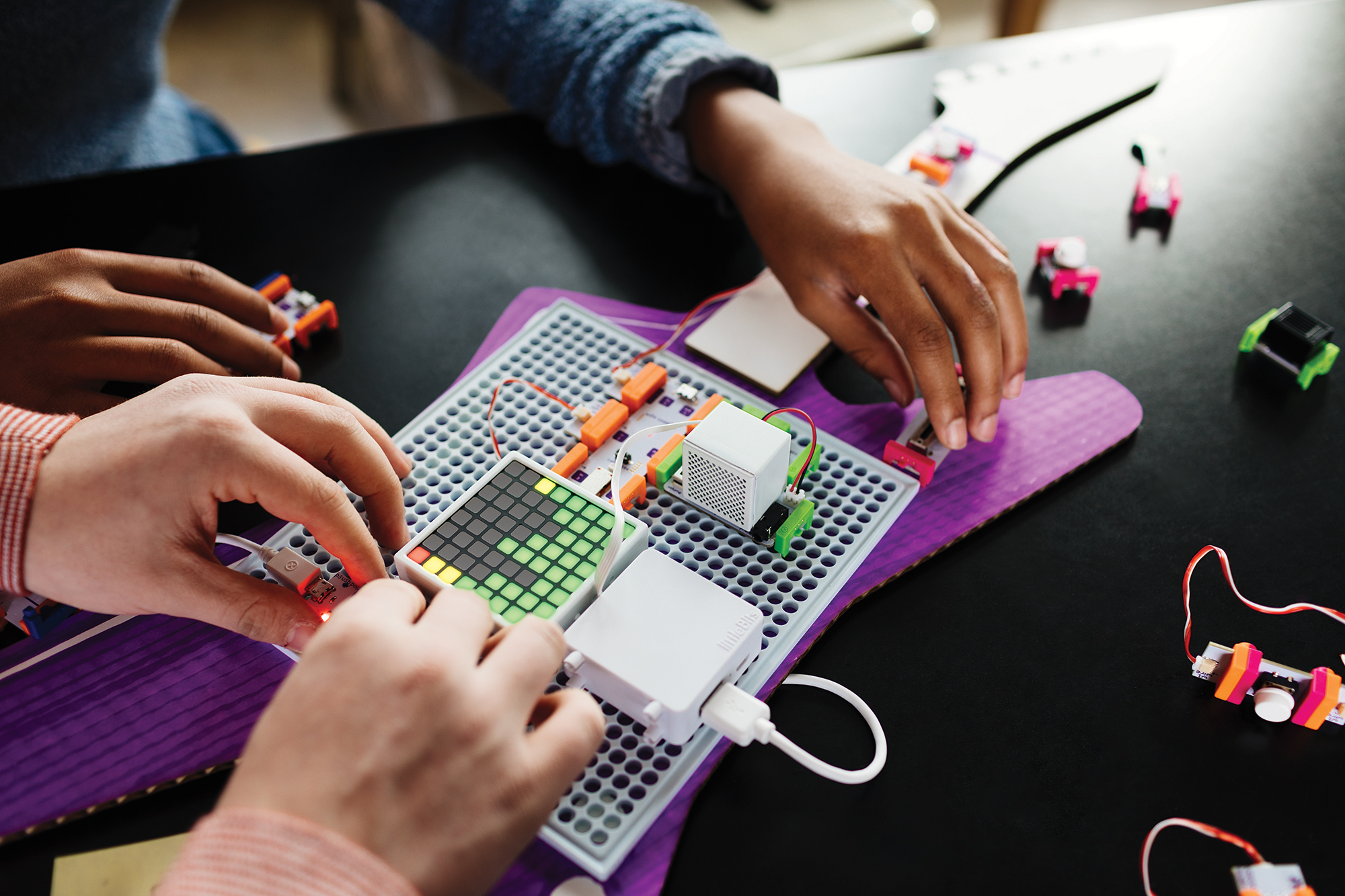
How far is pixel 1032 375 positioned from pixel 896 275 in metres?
0.21

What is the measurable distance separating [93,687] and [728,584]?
0.54 metres

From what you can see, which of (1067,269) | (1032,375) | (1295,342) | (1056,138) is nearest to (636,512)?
(1032,375)

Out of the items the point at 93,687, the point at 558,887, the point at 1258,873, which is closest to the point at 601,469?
the point at 558,887

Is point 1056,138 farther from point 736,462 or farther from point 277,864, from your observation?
point 277,864

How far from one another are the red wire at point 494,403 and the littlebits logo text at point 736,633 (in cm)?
32

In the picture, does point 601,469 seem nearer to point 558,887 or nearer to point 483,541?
point 483,541

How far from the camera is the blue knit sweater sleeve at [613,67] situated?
1.13 m

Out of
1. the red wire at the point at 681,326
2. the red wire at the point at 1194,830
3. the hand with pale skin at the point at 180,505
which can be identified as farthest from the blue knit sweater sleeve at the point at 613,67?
the red wire at the point at 1194,830

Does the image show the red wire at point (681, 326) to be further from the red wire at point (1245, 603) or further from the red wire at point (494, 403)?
the red wire at point (1245, 603)

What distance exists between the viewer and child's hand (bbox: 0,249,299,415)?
85cm

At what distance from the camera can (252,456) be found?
0.67 m

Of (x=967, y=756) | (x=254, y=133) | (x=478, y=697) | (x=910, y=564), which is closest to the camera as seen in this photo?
(x=478, y=697)

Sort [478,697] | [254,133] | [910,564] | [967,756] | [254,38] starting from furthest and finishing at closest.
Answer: [254,38] → [254,133] → [910,564] → [967,756] → [478,697]

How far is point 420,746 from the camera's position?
0.56 meters
